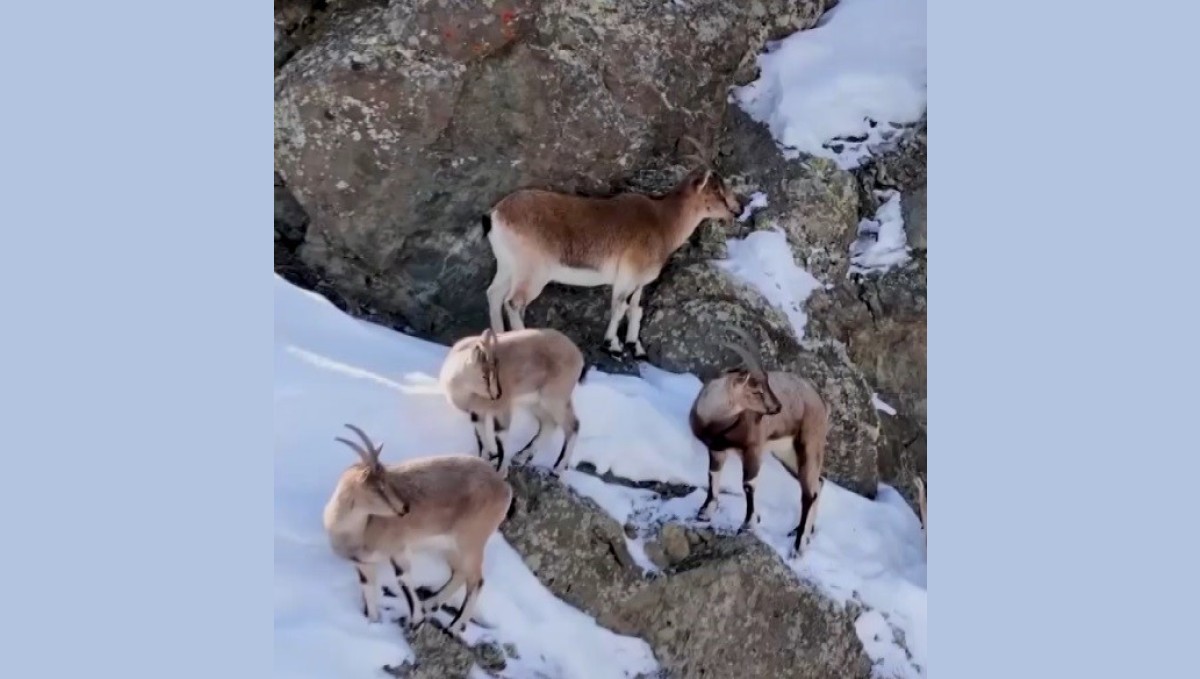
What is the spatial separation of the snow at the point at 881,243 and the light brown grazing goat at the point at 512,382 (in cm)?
209

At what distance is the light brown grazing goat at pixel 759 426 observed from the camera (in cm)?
537

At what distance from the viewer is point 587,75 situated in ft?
20.9

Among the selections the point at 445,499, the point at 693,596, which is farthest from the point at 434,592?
the point at 693,596

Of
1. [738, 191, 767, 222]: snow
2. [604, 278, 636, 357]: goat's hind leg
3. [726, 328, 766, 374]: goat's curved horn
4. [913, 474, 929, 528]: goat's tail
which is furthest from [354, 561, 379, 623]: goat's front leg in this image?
[738, 191, 767, 222]: snow

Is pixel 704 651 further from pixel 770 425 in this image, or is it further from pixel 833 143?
pixel 833 143

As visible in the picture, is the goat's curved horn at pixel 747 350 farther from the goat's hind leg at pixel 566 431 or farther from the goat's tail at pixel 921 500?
the goat's tail at pixel 921 500

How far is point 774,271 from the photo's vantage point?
6.39 m

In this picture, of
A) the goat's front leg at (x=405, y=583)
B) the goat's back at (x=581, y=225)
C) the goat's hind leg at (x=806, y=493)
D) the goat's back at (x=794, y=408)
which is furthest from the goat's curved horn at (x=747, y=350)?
the goat's front leg at (x=405, y=583)

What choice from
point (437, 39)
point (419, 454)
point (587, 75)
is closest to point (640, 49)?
point (587, 75)

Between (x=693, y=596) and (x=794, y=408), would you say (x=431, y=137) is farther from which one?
(x=693, y=596)

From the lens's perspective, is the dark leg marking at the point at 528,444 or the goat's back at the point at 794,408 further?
the goat's back at the point at 794,408

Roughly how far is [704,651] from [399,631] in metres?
1.25

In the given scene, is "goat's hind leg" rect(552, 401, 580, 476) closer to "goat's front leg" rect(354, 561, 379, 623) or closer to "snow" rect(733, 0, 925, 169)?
"goat's front leg" rect(354, 561, 379, 623)

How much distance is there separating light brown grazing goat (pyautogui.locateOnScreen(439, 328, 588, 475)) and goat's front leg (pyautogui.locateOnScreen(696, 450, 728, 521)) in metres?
0.59
